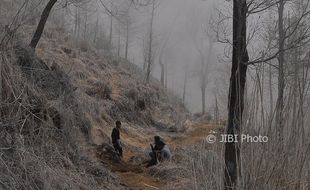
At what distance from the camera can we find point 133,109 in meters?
15.6

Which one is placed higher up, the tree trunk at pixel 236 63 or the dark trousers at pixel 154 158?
the tree trunk at pixel 236 63

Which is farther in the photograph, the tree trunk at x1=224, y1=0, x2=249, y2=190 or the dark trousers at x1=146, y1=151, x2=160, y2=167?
the dark trousers at x1=146, y1=151, x2=160, y2=167

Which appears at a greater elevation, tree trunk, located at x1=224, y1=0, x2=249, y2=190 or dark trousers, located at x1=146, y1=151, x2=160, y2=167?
tree trunk, located at x1=224, y1=0, x2=249, y2=190

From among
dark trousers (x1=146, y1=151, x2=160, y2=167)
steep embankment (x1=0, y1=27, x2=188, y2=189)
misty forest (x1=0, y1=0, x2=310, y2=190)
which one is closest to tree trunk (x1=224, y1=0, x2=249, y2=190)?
misty forest (x1=0, y1=0, x2=310, y2=190)

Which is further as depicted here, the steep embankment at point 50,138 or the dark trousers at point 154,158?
the dark trousers at point 154,158

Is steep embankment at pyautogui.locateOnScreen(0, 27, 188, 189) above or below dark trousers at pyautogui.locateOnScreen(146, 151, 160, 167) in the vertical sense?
above

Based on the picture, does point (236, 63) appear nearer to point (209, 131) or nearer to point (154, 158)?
point (209, 131)

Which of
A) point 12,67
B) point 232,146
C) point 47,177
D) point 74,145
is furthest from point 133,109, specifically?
point 232,146

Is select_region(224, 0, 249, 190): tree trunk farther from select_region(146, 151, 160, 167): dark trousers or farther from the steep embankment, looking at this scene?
select_region(146, 151, 160, 167): dark trousers

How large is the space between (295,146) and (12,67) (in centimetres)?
387

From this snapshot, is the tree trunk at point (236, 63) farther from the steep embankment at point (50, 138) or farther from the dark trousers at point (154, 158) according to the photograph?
the dark trousers at point (154, 158)

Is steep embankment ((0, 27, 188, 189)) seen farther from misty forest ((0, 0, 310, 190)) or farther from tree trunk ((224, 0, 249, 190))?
tree trunk ((224, 0, 249, 190))

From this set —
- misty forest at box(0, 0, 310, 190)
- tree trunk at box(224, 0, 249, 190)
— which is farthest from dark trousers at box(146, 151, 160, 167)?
tree trunk at box(224, 0, 249, 190)

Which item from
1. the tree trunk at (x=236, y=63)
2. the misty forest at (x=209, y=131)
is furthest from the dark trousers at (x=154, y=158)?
the tree trunk at (x=236, y=63)
